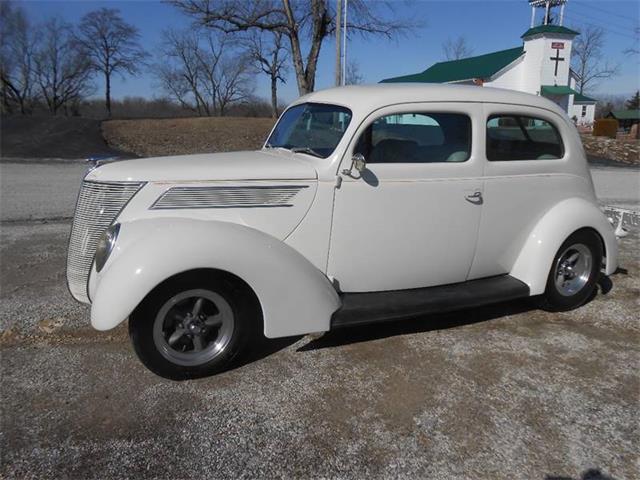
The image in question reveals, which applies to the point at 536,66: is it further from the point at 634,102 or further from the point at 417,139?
the point at 634,102

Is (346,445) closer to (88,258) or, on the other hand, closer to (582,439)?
(582,439)

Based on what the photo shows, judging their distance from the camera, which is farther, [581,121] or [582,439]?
[581,121]

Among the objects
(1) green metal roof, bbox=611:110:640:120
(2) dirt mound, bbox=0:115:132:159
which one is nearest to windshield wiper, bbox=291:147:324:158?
(2) dirt mound, bbox=0:115:132:159

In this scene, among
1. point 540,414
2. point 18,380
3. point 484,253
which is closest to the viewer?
point 540,414

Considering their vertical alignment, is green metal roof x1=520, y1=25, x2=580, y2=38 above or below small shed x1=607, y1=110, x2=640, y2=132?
above

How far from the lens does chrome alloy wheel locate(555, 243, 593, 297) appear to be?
14.4 ft

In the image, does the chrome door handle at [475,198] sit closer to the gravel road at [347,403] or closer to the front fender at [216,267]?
the gravel road at [347,403]

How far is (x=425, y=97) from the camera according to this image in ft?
12.3

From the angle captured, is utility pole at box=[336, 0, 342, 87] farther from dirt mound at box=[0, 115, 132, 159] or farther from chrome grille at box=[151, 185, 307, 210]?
chrome grille at box=[151, 185, 307, 210]

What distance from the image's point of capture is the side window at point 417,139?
361cm

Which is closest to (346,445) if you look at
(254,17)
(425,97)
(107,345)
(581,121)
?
(107,345)

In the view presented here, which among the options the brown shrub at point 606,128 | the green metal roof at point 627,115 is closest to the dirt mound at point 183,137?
the brown shrub at point 606,128

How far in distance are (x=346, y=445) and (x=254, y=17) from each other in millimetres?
25818

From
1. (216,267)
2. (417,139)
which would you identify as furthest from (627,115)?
(216,267)
